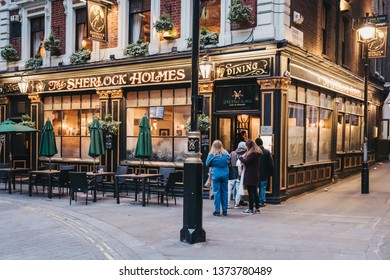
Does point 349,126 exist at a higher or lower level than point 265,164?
higher

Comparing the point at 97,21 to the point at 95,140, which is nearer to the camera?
the point at 95,140

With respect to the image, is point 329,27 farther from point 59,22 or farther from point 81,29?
point 59,22

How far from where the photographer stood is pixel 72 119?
20844mm

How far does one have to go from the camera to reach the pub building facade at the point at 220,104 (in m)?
15.1

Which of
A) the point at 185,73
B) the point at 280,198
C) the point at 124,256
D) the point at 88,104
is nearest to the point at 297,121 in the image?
the point at 280,198

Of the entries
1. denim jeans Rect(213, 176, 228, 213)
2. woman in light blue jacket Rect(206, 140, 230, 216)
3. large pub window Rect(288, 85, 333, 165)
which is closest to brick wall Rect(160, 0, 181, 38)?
large pub window Rect(288, 85, 333, 165)

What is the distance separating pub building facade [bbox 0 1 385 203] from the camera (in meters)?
15.1

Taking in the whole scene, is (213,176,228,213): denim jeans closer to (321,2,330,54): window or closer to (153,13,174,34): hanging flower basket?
(153,13,174,34): hanging flower basket

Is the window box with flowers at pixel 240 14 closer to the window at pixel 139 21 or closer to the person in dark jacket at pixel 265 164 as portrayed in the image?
the person in dark jacket at pixel 265 164

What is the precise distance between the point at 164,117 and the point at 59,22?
7.19 metres

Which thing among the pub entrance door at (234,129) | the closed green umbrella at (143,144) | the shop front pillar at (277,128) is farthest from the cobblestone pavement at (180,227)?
the pub entrance door at (234,129)

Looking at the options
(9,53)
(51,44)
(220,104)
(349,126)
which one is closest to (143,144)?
(220,104)

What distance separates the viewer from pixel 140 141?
606 inches
